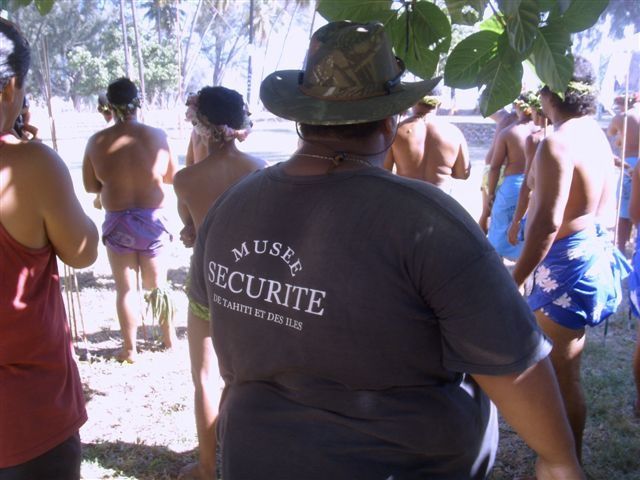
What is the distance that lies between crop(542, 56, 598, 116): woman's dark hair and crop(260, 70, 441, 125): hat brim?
168 centimetres

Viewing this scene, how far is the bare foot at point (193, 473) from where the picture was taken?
10.1ft

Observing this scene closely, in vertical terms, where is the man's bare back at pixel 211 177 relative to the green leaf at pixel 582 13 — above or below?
below

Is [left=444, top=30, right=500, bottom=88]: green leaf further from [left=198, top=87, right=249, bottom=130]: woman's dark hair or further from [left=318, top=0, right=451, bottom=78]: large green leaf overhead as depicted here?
[left=198, top=87, right=249, bottom=130]: woman's dark hair

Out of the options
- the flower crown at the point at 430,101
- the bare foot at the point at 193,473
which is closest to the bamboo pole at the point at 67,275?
the bare foot at the point at 193,473

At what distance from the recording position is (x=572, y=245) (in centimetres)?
284

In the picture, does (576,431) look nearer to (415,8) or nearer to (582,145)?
(582,145)

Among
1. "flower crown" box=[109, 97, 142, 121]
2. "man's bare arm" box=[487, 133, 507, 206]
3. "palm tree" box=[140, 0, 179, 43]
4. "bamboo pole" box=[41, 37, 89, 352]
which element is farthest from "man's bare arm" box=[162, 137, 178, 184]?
"palm tree" box=[140, 0, 179, 43]

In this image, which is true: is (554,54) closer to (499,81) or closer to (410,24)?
(499,81)

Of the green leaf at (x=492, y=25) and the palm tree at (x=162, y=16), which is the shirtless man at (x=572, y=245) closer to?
the green leaf at (x=492, y=25)

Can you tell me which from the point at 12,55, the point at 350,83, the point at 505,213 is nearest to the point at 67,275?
the point at 12,55

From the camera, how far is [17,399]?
1.73 meters

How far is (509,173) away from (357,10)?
4.34 m

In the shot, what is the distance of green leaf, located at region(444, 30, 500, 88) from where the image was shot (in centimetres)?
147

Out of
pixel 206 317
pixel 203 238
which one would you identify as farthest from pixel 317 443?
pixel 206 317
